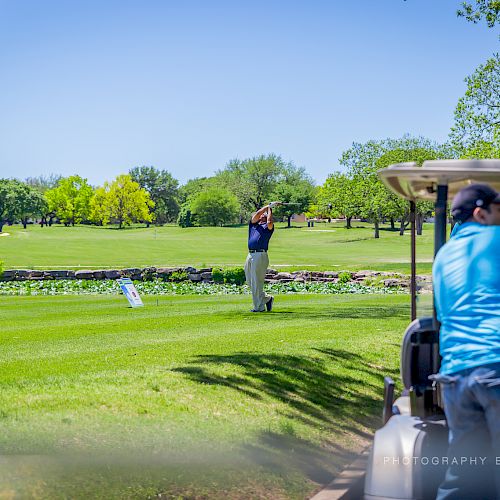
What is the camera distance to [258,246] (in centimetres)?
1662

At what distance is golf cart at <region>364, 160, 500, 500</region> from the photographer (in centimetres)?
448

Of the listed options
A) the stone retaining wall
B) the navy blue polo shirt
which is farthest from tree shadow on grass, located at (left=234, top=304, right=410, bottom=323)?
the stone retaining wall

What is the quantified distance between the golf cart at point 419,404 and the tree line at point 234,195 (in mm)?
53638

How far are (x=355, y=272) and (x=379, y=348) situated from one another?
24.5 metres

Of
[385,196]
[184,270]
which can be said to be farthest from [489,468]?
[385,196]

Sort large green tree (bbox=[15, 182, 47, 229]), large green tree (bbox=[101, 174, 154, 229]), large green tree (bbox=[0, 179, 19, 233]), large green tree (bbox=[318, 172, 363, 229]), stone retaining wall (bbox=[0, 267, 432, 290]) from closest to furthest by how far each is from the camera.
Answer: stone retaining wall (bbox=[0, 267, 432, 290])
large green tree (bbox=[318, 172, 363, 229])
large green tree (bbox=[0, 179, 19, 233])
large green tree (bbox=[15, 182, 47, 229])
large green tree (bbox=[101, 174, 154, 229])

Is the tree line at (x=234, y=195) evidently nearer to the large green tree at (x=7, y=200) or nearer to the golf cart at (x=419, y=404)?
the large green tree at (x=7, y=200)

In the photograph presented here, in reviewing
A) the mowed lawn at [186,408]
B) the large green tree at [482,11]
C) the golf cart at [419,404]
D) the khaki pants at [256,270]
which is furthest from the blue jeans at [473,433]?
the large green tree at [482,11]

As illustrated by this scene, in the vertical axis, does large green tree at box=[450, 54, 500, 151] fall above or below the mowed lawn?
above

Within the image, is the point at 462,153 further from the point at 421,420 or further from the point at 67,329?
the point at 421,420

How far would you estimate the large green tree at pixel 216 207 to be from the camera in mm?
97062

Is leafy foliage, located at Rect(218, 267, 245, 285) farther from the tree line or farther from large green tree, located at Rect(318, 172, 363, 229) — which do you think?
large green tree, located at Rect(318, 172, 363, 229)

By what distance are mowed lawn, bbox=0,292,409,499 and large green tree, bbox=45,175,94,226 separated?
96028 millimetres

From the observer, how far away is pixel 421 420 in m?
4.79
